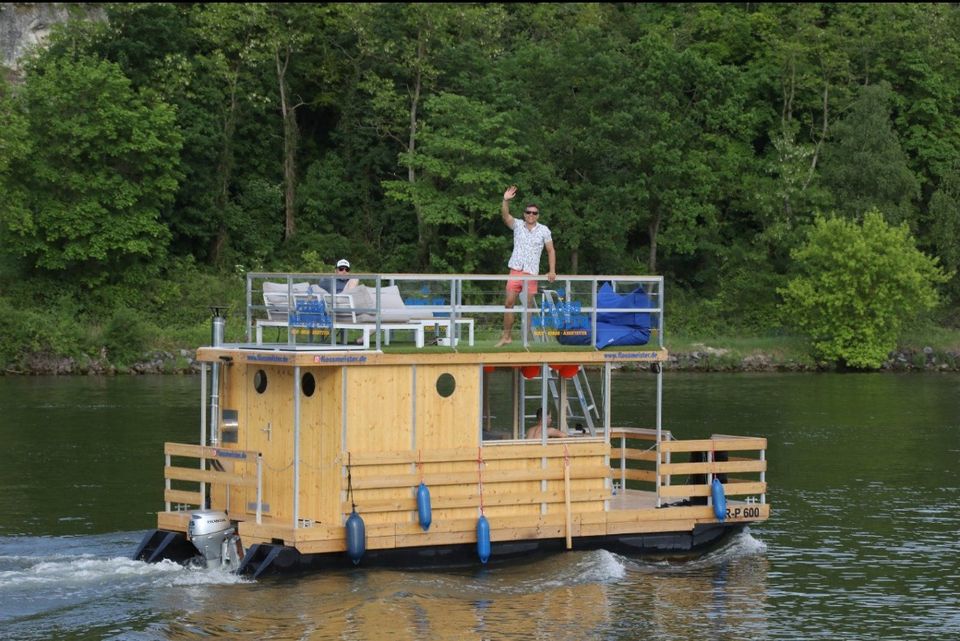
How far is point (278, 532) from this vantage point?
827 inches

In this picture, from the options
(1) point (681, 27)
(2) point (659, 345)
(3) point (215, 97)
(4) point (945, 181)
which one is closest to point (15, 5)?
(3) point (215, 97)

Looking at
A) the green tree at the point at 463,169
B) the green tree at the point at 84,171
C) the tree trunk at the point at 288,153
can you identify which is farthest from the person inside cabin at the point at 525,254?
the tree trunk at the point at 288,153

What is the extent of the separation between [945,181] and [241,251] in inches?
1228

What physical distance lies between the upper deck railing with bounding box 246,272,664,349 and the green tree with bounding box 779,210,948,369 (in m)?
41.3

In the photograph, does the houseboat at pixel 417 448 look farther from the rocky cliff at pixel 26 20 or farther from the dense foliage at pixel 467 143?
the rocky cliff at pixel 26 20

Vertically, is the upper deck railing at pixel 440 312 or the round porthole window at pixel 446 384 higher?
the upper deck railing at pixel 440 312

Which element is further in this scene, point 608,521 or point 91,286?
point 91,286

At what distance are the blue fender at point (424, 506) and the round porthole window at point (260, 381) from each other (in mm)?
2646

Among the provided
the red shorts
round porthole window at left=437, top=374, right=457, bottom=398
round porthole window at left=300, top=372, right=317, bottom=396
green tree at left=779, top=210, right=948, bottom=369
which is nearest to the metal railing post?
round porthole window at left=300, top=372, right=317, bottom=396

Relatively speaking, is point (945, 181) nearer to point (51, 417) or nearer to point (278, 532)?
point (51, 417)

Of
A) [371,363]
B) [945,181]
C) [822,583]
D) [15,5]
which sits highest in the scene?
[15,5]

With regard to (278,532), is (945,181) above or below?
above

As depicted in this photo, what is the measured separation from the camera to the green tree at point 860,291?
6450 centimetres

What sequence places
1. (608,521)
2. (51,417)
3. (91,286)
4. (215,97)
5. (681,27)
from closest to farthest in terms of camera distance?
(608,521) → (51,417) → (91,286) → (215,97) → (681,27)
